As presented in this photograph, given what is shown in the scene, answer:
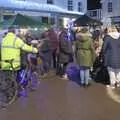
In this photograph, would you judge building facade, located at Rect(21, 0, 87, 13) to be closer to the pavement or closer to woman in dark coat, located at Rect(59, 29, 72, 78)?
woman in dark coat, located at Rect(59, 29, 72, 78)

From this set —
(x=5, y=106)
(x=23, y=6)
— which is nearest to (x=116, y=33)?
(x=5, y=106)

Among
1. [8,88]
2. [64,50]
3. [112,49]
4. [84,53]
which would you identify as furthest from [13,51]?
[64,50]

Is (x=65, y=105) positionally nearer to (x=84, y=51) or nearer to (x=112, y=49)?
(x=84, y=51)

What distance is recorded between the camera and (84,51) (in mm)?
12914

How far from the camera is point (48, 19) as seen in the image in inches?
1690

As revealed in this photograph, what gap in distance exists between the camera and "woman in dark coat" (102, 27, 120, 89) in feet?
41.7

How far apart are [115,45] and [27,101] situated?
324 centimetres

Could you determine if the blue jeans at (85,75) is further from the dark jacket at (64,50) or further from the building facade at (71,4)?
the building facade at (71,4)

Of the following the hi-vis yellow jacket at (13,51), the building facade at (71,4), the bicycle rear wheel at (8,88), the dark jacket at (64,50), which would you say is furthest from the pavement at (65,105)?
the building facade at (71,4)

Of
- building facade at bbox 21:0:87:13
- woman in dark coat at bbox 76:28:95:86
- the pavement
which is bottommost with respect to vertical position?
the pavement

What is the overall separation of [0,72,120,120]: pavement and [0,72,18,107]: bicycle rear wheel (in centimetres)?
18

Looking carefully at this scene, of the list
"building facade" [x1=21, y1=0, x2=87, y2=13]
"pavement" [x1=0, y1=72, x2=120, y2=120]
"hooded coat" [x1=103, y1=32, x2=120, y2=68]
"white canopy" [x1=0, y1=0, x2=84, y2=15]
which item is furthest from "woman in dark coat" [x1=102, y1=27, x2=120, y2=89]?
"building facade" [x1=21, y1=0, x2=87, y2=13]

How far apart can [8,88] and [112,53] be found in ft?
11.2

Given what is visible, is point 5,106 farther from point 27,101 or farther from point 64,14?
point 64,14
